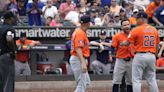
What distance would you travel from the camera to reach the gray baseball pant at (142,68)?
37.0ft

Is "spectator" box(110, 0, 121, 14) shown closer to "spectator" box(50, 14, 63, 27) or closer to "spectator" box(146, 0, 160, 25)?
"spectator" box(146, 0, 160, 25)

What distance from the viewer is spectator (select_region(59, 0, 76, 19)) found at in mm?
16453

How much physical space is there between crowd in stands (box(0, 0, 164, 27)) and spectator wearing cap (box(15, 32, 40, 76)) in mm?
1227

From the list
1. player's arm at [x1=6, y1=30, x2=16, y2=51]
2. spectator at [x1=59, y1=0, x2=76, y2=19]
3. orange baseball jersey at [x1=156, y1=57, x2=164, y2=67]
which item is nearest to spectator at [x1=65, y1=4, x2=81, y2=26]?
spectator at [x1=59, y1=0, x2=76, y2=19]

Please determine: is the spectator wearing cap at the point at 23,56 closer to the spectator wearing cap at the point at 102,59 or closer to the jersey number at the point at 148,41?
the spectator wearing cap at the point at 102,59

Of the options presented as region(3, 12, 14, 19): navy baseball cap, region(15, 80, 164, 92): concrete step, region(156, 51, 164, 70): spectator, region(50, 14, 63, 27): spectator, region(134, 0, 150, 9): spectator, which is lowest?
region(15, 80, 164, 92): concrete step

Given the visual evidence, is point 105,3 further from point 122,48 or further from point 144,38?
point 144,38

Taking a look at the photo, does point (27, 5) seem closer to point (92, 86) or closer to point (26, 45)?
point (26, 45)

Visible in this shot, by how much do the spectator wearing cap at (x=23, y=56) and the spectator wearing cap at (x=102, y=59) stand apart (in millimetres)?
1543

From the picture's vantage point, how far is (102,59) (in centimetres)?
1452

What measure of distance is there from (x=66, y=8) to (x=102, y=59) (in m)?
2.64

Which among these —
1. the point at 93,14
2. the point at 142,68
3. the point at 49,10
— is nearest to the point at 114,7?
the point at 93,14

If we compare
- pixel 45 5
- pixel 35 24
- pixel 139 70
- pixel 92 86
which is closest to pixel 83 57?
pixel 139 70

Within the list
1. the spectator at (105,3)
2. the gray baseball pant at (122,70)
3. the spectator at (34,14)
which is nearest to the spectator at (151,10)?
the spectator at (105,3)
